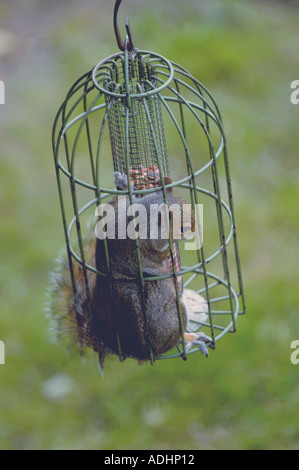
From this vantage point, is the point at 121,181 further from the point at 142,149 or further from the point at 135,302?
the point at 135,302

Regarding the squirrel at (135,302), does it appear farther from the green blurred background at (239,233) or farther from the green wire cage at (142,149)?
the green blurred background at (239,233)

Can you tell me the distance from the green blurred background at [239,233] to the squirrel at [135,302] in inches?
7.4

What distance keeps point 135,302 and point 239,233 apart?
206 cm

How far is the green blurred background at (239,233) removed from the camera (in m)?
3.16

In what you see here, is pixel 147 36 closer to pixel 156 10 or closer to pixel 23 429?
pixel 156 10

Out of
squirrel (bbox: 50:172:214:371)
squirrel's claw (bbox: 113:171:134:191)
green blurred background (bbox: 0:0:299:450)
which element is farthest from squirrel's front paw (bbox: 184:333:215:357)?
squirrel's claw (bbox: 113:171:134:191)

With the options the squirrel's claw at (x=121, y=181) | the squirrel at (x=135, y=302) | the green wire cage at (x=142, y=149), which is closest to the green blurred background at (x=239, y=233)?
the squirrel at (x=135, y=302)

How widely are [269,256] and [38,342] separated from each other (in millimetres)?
1280

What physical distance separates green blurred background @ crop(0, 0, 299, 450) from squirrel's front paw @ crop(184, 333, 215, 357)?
10.8 inches

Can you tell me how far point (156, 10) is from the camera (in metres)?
5.32

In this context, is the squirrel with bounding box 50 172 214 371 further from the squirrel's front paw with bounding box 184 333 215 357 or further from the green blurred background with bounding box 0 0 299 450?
the green blurred background with bounding box 0 0 299 450

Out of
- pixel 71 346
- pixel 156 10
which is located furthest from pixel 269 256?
pixel 156 10

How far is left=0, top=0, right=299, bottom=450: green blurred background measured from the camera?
10.4ft
